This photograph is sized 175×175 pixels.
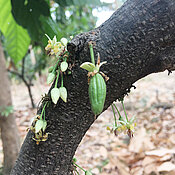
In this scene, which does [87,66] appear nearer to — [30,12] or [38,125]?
[38,125]

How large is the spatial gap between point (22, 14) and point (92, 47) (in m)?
0.60

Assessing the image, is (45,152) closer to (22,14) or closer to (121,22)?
(121,22)

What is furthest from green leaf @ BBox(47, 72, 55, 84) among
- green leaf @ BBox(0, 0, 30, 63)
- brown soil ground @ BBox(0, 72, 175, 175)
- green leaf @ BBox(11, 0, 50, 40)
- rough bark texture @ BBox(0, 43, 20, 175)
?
rough bark texture @ BBox(0, 43, 20, 175)

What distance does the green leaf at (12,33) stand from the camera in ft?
3.99

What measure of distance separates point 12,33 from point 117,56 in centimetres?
109

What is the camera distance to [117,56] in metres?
0.45

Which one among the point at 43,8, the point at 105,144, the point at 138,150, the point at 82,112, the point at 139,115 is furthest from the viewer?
the point at 139,115

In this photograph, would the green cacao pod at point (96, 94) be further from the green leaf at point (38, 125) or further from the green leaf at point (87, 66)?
the green leaf at point (38, 125)

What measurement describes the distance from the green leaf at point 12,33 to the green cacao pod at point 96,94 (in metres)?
1.07

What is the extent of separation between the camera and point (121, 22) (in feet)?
1.48

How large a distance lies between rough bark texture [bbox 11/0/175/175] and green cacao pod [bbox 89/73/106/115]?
0.28 ft

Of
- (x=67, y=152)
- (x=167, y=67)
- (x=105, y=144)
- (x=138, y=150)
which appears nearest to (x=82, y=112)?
(x=67, y=152)

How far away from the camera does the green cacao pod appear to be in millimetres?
374

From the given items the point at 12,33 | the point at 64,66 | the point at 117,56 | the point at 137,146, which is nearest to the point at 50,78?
the point at 64,66
